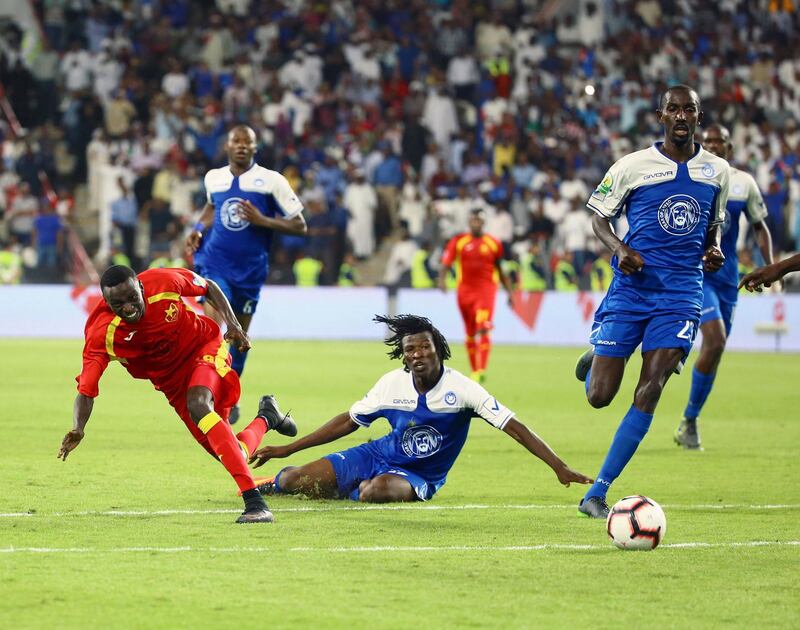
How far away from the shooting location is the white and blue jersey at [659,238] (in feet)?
29.2

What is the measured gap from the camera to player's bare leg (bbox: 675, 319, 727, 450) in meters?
12.9

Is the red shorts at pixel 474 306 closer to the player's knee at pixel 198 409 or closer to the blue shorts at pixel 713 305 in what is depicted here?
the blue shorts at pixel 713 305

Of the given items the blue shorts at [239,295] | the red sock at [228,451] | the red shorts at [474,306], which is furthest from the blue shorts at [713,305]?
the red shorts at [474,306]

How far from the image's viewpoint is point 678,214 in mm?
8930

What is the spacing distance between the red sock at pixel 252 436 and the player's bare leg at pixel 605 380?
206cm

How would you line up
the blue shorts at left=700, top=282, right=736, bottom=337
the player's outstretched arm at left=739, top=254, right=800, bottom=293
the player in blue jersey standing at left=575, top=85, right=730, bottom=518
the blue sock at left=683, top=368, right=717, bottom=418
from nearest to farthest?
the player's outstretched arm at left=739, top=254, right=800, bottom=293
the player in blue jersey standing at left=575, top=85, right=730, bottom=518
the blue shorts at left=700, top=282, right=736, bottom=337
the blue sock at left=683, top=368, right=717, bottom=418

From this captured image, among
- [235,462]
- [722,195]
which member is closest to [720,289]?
[722,195]

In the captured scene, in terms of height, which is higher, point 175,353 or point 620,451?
point 175,353

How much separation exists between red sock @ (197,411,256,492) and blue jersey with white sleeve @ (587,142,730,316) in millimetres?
2456

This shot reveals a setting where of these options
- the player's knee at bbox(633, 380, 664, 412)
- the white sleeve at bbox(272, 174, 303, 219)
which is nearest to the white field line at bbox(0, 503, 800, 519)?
the player's knee at bbox(633, 380, 664, 412)

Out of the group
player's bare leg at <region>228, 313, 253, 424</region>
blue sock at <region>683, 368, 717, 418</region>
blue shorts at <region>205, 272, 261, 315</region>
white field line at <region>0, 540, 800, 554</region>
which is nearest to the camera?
white field line at <region>0, 540, 800, 554</region>

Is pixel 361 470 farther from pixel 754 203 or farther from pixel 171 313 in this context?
pixel 754 203

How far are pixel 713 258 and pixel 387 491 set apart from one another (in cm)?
245

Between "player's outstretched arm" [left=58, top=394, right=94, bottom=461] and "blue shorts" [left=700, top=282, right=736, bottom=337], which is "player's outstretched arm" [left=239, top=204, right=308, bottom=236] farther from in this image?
"player's outstretched arm" [left=58, top=394, right=94, bottom=461]
